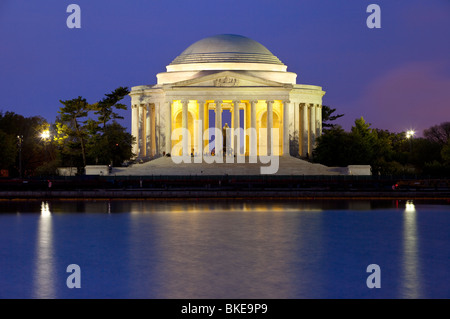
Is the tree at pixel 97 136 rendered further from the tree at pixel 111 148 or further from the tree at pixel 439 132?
the tree at pixel 439 132

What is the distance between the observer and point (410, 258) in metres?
30.2

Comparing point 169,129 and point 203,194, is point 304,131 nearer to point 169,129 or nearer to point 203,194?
point 169,129

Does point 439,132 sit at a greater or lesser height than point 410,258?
greater

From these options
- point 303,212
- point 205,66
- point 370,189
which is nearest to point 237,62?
point 205,66

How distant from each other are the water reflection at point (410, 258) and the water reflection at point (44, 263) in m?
10.6

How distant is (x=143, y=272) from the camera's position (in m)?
27.2

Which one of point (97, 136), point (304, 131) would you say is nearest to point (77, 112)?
point (97, 136)

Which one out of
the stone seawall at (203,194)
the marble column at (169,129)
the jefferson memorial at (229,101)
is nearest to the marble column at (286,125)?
the jefferson memorial at (229,101)

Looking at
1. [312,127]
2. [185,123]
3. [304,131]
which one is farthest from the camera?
[312,127]

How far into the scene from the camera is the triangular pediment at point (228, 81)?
318 feet

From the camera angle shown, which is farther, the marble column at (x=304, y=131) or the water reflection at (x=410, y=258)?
the marble column at (x=304, y=131)

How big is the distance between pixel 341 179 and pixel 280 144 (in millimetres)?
31573

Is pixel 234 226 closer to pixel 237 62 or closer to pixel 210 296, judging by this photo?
pixel 210 296

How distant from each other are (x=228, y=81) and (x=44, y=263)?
70.1 meters
